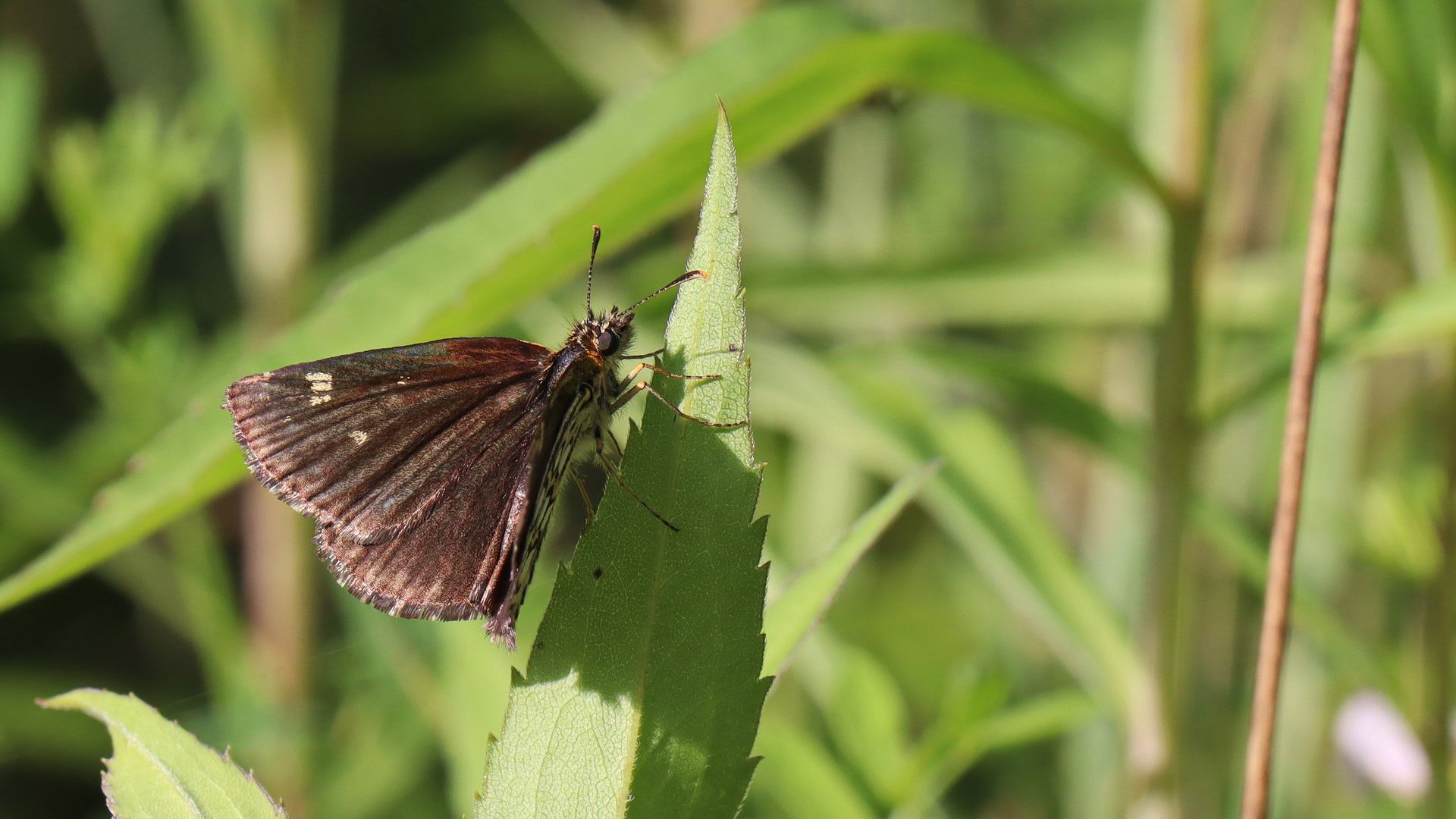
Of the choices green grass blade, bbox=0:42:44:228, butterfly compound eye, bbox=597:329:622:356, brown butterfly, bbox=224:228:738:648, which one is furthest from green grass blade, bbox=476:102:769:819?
green grass blade, bbox=0:42:44:228

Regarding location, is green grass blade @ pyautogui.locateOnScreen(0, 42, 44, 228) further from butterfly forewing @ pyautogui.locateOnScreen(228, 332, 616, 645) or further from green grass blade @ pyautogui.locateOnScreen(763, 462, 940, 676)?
green grass blade @ pyautogui.locateOnScreen(763, 462, 940, 676)

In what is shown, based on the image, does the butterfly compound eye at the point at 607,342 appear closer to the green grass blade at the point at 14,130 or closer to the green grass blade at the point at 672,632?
the green grass blade at the point at 672,632

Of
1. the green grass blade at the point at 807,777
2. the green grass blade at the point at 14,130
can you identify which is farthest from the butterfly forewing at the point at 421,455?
the green grass blade at the point at 14,130

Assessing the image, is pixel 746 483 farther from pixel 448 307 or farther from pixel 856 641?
pixel 856 641

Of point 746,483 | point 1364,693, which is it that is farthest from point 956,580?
point 746,483

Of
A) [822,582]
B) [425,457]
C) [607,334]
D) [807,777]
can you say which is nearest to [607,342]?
[607,334]

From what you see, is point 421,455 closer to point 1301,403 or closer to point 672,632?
point 672,632
